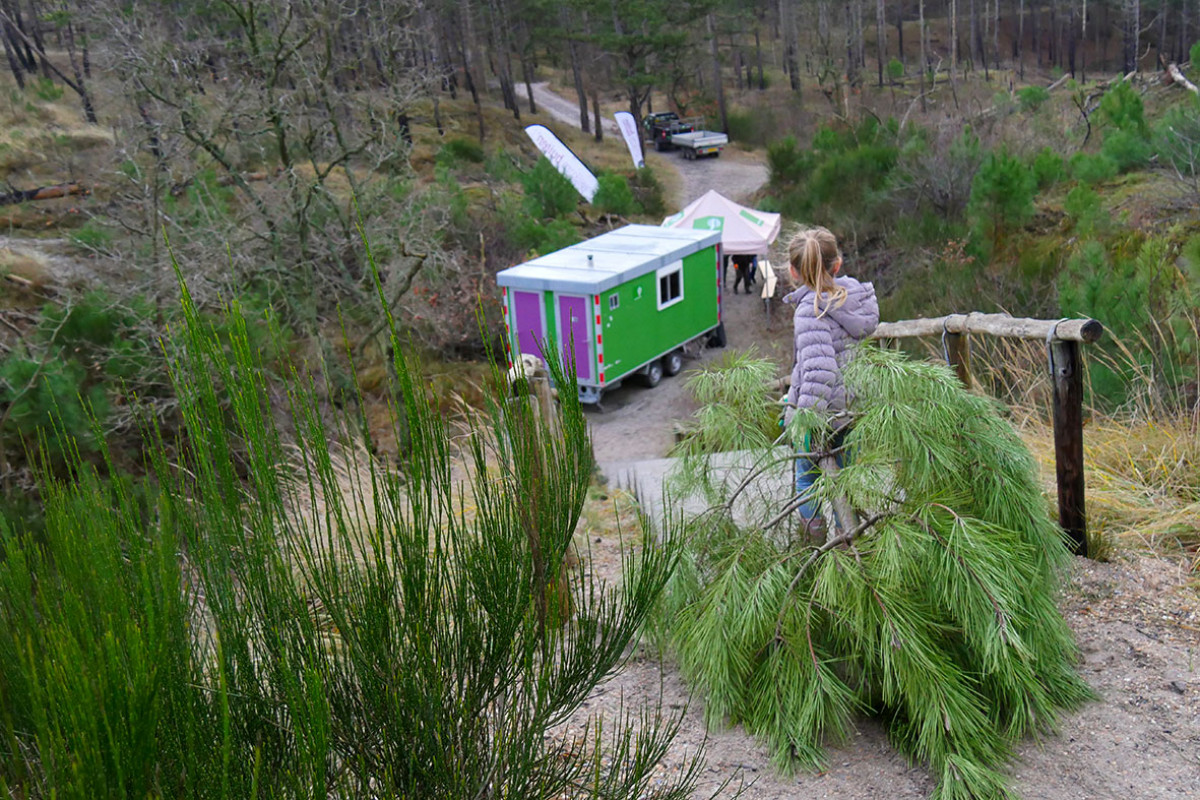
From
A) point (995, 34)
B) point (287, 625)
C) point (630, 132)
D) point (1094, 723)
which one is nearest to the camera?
point (287, 625)

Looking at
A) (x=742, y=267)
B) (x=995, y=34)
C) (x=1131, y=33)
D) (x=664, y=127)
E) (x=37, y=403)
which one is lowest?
(x=742, y=267)

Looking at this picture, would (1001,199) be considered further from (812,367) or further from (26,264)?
(26,264)

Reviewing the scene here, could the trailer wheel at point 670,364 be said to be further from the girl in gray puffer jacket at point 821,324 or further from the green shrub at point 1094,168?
the girl in gray puffer jacket at point 821,324

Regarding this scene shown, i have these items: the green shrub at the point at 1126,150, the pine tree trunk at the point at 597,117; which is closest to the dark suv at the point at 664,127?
the pine tree trunk at the point at 597,117

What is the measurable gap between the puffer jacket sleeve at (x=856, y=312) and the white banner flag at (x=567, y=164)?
1731 cm

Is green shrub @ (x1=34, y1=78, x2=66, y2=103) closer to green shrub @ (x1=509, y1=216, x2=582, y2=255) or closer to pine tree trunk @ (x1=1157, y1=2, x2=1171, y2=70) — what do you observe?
green shrub @ (x1=509, y1=216, x2=582, y2=255)

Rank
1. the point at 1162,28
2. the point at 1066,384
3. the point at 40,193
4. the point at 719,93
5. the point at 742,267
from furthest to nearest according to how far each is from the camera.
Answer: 1. the point at 719,93
2. the point at 1162,28
3. the point at 40,193
4. the point at 742,267
5. the point at 1066,384

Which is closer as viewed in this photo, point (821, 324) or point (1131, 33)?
point (821, 324)

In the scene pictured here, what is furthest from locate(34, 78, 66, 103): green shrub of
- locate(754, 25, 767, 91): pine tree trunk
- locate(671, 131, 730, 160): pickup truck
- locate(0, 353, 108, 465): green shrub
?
locate(754, 25, 767, 91): pine tree trunk

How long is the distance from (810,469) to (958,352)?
1209 millimetres

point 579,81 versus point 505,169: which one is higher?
point 579,81

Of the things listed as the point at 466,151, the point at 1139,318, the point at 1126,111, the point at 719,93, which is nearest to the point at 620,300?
the point at 1139,318

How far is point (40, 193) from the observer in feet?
56.4

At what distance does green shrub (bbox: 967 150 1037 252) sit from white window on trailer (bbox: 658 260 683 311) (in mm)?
3558
